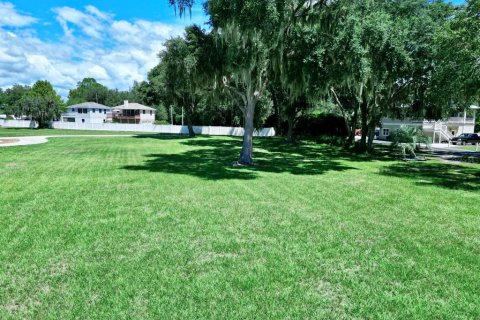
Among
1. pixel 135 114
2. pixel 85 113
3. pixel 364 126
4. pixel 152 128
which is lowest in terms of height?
pixel 152 128

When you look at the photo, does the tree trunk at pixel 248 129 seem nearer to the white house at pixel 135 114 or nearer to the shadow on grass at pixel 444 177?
the shadow on grass at pixel 444 177

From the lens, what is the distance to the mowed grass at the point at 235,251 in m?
3.87

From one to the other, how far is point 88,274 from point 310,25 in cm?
1342

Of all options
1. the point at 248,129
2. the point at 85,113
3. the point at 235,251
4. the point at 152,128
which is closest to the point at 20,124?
the point at 85,113

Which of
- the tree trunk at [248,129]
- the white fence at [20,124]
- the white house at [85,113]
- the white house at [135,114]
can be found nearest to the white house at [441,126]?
the tree trunk at [248,129]

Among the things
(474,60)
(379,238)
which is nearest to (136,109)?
(474,60)

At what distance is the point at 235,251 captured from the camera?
17.6 feet

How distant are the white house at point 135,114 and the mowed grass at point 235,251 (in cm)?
6209

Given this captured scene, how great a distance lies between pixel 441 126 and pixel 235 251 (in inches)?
1814

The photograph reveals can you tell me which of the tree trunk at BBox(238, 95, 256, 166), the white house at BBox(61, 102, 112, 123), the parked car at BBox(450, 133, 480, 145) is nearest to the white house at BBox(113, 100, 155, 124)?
the white house at BBox(61, 102, 112, 123)

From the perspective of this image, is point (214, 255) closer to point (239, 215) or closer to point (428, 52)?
point (239, 215)

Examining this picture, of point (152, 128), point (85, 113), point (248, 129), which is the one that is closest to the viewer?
point (248, 129)

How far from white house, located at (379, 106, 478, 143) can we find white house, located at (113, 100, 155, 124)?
42.0 m

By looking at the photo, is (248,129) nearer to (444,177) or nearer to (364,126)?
(444,177)
